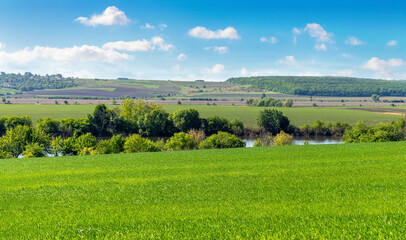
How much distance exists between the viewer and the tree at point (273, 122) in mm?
93875

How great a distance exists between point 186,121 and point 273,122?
24.5 meters

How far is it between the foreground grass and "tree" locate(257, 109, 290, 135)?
6925 cm

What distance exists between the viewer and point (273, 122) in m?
94.4

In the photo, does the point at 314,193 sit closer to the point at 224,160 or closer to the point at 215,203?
the point at 215,203

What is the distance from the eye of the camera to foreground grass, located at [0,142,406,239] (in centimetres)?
1115

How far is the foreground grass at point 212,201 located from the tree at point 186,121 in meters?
66.2

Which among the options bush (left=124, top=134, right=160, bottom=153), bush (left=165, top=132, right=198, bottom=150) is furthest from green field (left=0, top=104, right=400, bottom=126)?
bush (left=124, top=134, right=160, bottom=153)

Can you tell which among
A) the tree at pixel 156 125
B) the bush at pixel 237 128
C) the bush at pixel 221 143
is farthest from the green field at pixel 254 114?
the bush at pixel 221 143

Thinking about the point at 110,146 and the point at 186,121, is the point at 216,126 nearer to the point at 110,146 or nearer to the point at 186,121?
the point at 186,121

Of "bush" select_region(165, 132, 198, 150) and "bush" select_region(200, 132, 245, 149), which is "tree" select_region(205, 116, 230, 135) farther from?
"bush" select_region(165, 132, 198, 150)

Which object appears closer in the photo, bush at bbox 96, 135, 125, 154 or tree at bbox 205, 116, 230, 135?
bush at bbox 96, 135, 125, 154

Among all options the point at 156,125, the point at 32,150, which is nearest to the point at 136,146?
the point at 32,150

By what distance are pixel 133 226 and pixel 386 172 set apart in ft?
51.6

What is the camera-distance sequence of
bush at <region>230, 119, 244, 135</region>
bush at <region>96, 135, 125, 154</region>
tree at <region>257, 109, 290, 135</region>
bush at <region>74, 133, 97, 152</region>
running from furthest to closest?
tree at <region>257, 109, 290, 135</region>, bush at <region>230, 119, 244, 135</region>, bush at <region>74, 133, 97, 152</region>, bush at <region>96, 135, 125, 154</region>
